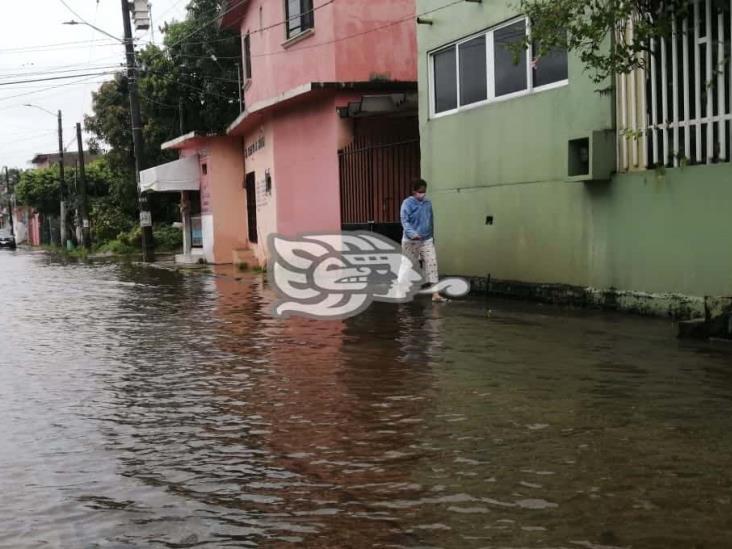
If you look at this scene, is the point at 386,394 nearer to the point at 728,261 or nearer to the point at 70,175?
the point at 728,261

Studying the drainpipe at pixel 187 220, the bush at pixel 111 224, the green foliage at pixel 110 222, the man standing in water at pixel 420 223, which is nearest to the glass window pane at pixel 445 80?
the man standing in water at pixel 420 223

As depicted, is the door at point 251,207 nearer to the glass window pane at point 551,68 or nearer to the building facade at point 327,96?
the building facade at point 327,96

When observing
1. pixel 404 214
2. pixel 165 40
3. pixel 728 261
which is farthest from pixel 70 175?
pixel 728 261

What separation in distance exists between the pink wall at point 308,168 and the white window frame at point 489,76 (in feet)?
10.1

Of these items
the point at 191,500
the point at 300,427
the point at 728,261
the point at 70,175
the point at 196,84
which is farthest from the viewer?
the point at 70,175

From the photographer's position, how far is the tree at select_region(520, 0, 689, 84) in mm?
8750

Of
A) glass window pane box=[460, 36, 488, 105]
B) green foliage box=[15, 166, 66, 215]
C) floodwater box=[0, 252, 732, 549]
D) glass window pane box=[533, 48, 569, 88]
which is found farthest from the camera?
green foliage box=[15, 166, 66, 215]

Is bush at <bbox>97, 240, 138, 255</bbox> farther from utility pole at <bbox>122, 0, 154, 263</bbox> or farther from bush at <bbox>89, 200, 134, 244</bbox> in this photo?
utility pole at <bbox>122, 0, 154, 263</bbox>

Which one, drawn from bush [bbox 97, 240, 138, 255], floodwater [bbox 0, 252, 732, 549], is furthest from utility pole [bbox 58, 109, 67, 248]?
floodwater [bbox 0, 252, 732, 549]

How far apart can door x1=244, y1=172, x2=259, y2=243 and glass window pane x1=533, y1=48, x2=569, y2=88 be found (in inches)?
512

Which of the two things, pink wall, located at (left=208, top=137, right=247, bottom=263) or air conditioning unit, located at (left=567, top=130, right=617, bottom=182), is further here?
pink wall, located at (left=208, top=137, right=247, bottom=263)

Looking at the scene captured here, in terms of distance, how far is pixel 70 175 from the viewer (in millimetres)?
58000

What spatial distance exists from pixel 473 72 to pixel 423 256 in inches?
120

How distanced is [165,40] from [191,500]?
32.8m
